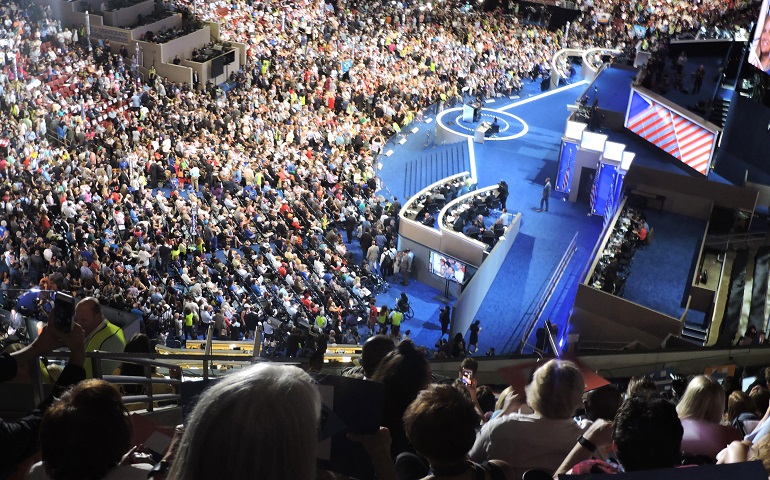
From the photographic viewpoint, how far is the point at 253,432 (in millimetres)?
1980

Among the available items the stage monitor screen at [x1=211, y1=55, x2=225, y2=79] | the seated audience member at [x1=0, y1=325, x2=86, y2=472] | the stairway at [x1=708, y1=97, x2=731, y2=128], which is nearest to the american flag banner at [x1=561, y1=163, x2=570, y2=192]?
the stairway at [x1=708, y1=97, x2=731, y2=128]

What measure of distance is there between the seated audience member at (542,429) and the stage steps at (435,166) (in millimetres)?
24118

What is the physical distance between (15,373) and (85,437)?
4.92ft

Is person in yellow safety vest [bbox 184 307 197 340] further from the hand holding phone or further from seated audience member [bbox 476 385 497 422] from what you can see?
the hand holding phone

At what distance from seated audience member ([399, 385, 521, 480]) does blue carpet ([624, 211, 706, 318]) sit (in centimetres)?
1743

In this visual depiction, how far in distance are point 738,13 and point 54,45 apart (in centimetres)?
2712

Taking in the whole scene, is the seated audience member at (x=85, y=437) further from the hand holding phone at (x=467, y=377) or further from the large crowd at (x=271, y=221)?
the hand holding phone at (x=467, y=377)

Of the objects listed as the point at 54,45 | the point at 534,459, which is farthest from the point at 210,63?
the point at 534,459

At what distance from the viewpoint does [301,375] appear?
2123mm

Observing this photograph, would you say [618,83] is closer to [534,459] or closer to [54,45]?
[54,45]

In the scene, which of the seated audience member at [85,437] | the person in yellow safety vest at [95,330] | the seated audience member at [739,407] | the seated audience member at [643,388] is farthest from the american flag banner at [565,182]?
the seated audience member at [85,437]

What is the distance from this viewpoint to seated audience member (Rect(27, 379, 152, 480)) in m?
2.71

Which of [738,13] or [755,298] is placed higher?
[738,13]

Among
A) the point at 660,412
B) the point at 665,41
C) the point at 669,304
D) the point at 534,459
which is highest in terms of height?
the point at 660,412
